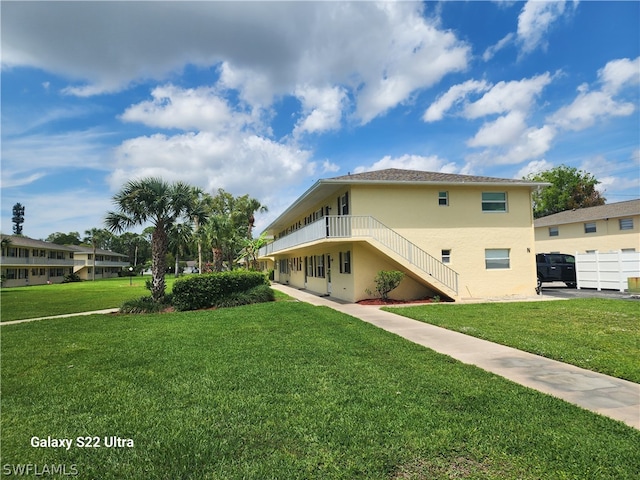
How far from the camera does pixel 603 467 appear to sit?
3.14 meters

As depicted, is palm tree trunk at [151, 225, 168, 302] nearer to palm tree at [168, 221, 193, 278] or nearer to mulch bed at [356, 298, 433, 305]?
palm tree at [168, 221, 193, 278]

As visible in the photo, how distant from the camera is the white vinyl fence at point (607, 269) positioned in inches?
724

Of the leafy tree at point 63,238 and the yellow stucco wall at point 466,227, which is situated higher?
the leafy tree at point 63,238

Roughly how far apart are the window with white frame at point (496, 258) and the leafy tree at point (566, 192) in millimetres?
36036

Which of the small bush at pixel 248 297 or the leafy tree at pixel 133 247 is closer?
the small bush at pixel 248 297

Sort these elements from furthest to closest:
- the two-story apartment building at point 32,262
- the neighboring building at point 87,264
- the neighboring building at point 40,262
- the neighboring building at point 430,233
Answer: the neighboring building at point 87,264
the neighboring building at point 40,262
the two-story apartment building at point 32,262
the neighboring building at point 430,233

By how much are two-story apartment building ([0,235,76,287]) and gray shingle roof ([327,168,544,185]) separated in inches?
1695

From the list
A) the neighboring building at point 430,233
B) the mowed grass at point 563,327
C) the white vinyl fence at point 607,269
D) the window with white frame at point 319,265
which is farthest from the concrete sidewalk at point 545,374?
the white vinyl fence at point 607,269

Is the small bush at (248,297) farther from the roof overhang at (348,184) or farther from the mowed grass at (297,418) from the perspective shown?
the mowed grass at (297,418)

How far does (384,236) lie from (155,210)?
9.69 meters

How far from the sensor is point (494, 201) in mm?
18531

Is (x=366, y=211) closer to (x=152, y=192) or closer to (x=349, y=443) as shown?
(x=152, y=192)

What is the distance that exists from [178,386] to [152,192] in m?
11.7

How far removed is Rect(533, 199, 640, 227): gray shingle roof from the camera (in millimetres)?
25812
